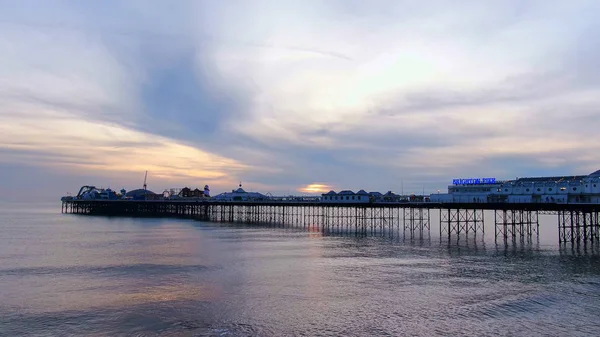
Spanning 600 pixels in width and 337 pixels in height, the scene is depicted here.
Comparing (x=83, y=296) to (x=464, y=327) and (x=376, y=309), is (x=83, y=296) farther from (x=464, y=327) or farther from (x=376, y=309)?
(x=464, y=327)

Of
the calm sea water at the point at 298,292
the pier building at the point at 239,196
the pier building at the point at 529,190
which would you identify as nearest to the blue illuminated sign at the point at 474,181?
the pier building at the point at 529,190

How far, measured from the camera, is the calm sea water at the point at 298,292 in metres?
23.0

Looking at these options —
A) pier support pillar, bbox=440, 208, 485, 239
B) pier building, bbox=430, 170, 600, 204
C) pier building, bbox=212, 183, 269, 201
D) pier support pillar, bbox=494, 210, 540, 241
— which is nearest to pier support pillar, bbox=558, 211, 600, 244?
→ pier building, bbox=430, 170, 600, 204

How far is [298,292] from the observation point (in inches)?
1194

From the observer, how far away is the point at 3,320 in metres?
23.5

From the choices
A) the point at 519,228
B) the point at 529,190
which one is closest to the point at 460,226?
the point at 519,228

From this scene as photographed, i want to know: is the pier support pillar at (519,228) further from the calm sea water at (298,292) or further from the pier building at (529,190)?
the calm sea water at (298,292)

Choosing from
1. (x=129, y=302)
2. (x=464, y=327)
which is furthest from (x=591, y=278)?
(x=129, y=302)

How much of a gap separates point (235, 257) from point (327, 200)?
189ft

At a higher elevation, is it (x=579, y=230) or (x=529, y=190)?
(x=529, y=190)

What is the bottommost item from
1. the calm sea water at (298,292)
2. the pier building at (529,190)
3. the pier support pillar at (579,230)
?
the calm sea water at (298,292)

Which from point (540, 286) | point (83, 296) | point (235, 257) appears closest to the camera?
point (83, 296)

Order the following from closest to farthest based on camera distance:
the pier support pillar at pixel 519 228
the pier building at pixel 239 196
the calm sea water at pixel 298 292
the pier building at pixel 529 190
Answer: the calm sea water at pixel 298 292 → the pier building at pixel 529 190 → the pier support pillar at pixel 519 228 → the pier building at pixel 239 196

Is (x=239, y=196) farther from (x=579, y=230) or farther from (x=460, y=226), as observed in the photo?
(x=579, y=230)
